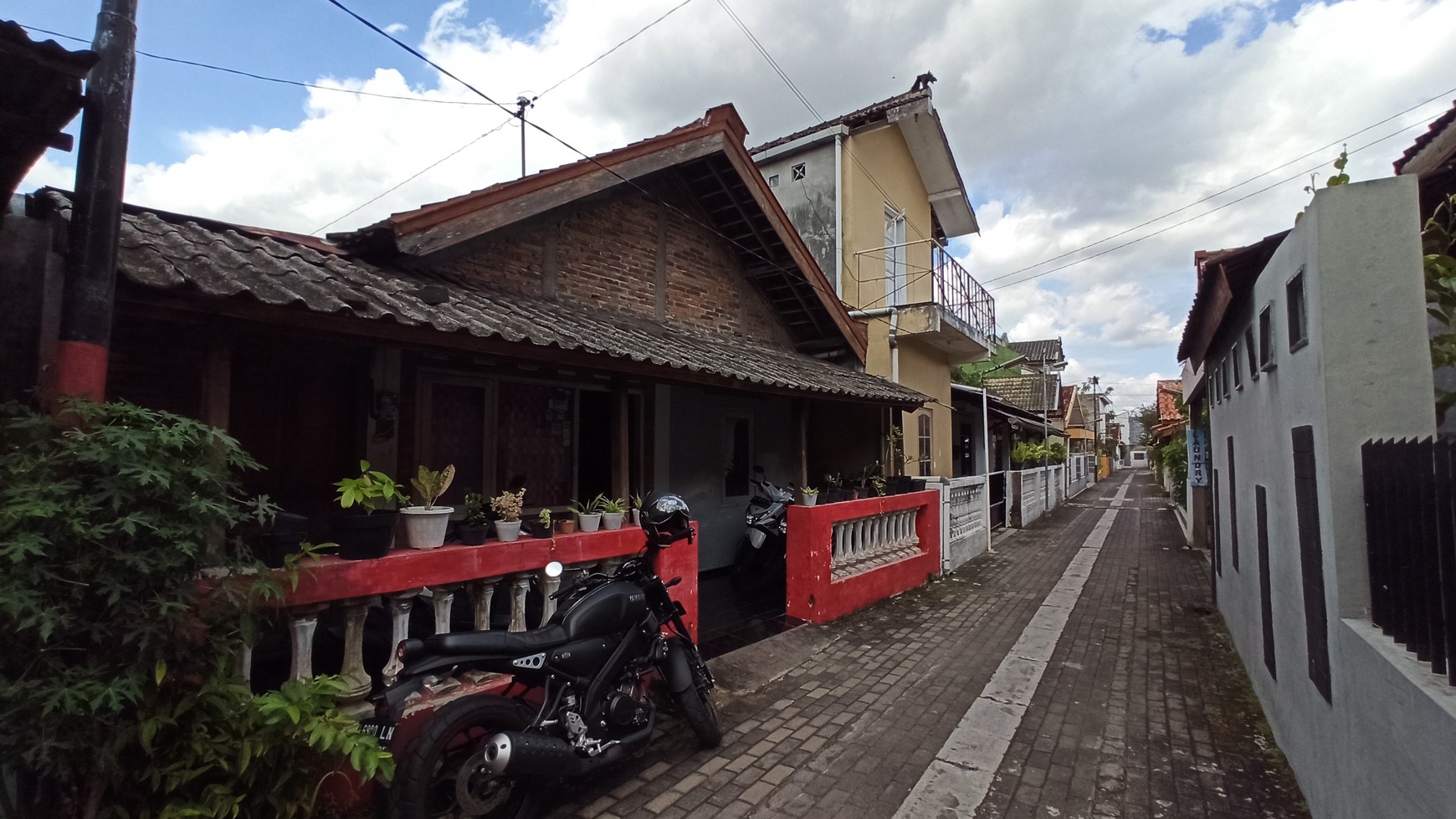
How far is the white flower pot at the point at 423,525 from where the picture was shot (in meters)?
3.31

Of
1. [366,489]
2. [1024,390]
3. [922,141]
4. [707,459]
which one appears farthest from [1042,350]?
[366,489]

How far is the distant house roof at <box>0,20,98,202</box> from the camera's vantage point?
2.06m

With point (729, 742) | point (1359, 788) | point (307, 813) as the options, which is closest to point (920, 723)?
point (729, 742)

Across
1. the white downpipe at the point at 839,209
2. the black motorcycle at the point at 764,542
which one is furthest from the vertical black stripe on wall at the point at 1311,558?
the white downpipe at the point at 839,209

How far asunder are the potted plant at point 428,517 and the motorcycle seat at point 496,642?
1.89 feet

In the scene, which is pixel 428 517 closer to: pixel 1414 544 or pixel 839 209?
pixel 1414 544

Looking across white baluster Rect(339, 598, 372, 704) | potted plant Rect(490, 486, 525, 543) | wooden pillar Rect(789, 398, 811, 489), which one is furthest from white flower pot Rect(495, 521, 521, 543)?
wooden pillar Rect(789, 398, 811, 489)

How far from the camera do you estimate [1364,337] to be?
2.52 metres

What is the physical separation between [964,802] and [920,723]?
98cm

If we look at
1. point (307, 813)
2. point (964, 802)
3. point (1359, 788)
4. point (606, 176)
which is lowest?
point (964, 802)

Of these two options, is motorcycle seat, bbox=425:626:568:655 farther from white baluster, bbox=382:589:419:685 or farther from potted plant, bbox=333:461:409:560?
potted plant, bbox=333:461:409:560

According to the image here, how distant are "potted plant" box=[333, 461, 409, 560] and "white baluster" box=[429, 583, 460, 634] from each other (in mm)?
396

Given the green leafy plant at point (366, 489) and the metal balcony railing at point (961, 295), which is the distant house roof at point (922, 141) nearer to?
the metal balcony railing at point (961, 295)

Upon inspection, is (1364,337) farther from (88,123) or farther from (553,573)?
(88,123)
